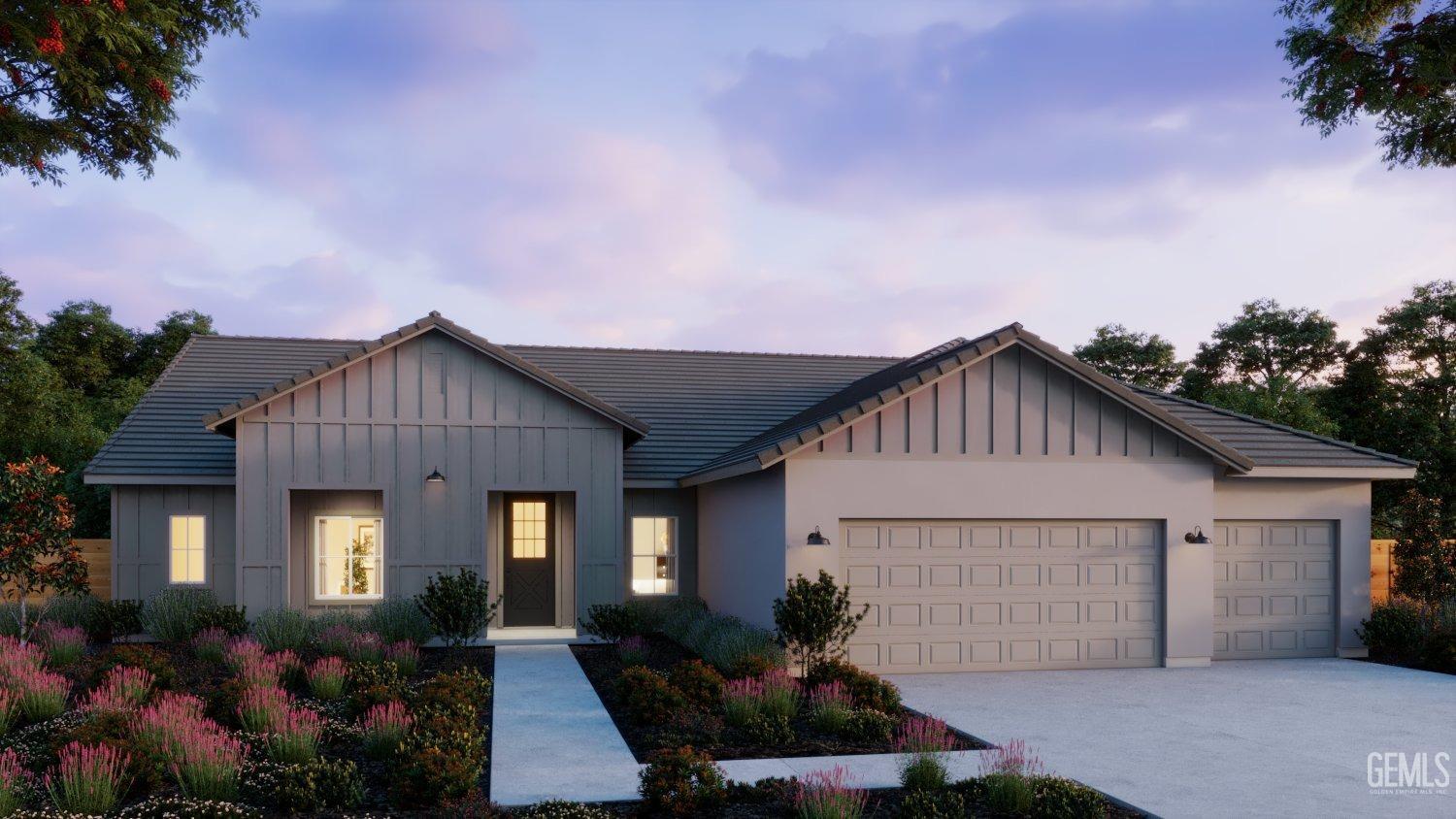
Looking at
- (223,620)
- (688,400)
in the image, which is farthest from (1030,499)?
(223,620)

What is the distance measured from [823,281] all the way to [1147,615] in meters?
9.70

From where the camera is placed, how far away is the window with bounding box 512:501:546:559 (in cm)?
1675

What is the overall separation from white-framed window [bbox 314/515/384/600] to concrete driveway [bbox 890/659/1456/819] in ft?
26.9

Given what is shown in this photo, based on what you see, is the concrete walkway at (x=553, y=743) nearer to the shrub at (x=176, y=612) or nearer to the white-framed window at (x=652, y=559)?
the white-framed window at (x=652, y=559)

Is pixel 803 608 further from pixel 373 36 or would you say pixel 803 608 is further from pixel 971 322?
pixel 971 322

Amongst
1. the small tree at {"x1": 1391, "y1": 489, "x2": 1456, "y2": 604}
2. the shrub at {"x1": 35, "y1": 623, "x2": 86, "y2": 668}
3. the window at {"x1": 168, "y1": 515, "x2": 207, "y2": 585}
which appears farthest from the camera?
the window at {"x1": 168, "y1": 515, "x2": 207, "y2": 585}

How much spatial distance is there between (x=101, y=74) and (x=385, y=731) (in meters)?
8.87

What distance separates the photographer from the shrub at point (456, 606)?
13.6 m

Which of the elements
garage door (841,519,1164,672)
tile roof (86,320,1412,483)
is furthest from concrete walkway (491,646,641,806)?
garage door (841,519,1164,672)

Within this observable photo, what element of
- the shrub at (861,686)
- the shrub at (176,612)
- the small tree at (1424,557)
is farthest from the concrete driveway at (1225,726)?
the shrub at (176,612)

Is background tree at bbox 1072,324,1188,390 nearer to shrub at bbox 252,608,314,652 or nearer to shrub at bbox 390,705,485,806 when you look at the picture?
shrub at bbox 252,608,314,652

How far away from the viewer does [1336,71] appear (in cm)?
1098

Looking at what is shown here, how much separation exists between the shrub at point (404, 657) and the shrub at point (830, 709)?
4845mm

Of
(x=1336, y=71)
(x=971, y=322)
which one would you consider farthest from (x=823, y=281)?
(x=1336, y=71)
